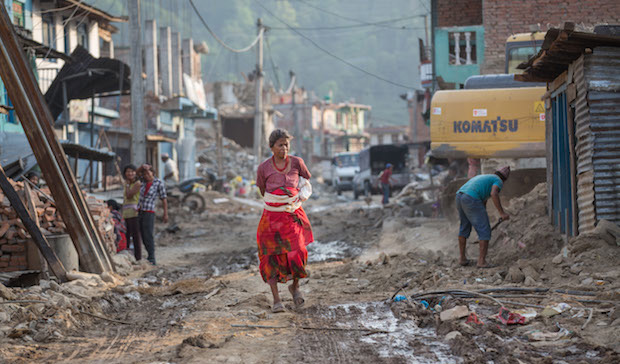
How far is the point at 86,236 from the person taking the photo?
27.9 feet

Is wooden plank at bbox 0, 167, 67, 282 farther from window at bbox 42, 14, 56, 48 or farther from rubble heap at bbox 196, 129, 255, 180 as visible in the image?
rubble heap at bbox 196, 129, 255, 180

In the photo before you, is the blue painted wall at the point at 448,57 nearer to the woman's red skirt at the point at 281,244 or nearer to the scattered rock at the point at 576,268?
the scattered rock at the point at 576,268

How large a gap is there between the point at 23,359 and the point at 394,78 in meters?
107

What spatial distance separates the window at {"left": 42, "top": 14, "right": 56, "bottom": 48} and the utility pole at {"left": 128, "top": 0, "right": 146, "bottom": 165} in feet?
23.0

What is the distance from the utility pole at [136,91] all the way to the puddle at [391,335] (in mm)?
11485

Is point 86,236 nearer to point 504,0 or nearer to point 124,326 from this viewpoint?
point 124,326

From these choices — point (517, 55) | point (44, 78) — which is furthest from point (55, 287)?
point (44, 78)

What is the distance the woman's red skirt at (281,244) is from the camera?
6691 mm

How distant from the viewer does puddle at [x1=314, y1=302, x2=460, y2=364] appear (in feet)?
14.8

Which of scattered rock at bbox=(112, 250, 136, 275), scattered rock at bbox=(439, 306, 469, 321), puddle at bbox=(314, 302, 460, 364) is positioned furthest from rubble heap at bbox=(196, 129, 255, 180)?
scattered rock at bbox=(439, 306, 469, 321)

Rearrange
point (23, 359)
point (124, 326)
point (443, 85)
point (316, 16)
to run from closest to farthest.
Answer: point (23, 359)
point (124, 326)
point (443, 85)
point (316, 16)

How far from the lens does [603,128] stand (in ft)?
25.1

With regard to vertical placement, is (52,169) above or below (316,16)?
below

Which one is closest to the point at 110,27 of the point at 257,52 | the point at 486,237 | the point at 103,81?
the point at 257,52
